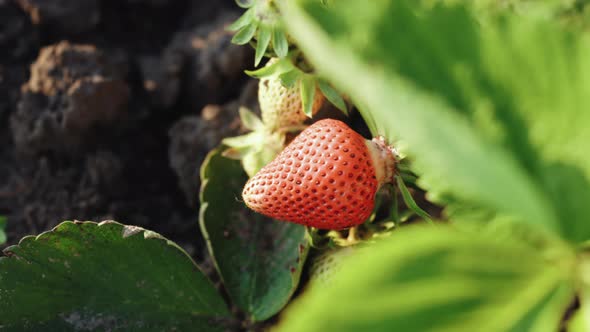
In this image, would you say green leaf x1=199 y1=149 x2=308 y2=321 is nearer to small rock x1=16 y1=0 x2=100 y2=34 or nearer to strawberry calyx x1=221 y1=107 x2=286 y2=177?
strawberry calyx x1=221 y1=107 x2=286 y2=177

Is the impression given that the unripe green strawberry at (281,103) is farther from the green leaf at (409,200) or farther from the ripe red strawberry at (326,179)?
the green leaf at (409,200)

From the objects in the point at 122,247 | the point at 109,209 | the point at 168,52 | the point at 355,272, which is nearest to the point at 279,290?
the point at 122,247

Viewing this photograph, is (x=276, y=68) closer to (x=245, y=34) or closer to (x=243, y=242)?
(x=245, y=34)

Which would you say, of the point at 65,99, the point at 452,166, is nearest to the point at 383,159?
the point at 452,166

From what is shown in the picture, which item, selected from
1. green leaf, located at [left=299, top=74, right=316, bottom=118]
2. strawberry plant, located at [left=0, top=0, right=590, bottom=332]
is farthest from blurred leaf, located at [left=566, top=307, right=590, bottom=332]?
green leaf, located at [left=299, top=74, right=316, bottom=118]

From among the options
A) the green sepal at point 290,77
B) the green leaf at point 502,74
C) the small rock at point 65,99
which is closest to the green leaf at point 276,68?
the green sepal at point 290,77

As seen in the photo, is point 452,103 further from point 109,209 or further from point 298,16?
point 109,209
